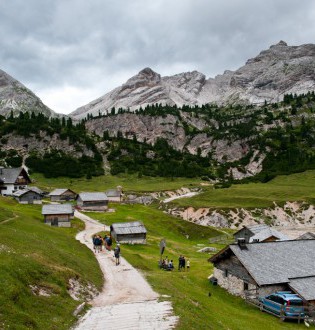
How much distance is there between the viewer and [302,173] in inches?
7466

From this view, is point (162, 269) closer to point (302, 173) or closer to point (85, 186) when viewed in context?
point (85, 186)

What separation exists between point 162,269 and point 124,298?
2187cm

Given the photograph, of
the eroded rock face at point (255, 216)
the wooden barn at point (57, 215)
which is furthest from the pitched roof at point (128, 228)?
the eroded rock face at point (255, 216)

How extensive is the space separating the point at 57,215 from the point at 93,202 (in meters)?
34.0

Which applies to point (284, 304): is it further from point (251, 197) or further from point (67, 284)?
point (251, 197)

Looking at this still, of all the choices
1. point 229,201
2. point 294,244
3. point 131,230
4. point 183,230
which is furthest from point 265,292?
point 229,201

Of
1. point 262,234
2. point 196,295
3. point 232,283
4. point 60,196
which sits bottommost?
point 232,283

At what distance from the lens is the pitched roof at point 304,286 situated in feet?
127

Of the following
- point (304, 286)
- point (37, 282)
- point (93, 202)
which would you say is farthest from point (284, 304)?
point (93, 202)

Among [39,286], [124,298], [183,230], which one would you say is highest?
[39,286]

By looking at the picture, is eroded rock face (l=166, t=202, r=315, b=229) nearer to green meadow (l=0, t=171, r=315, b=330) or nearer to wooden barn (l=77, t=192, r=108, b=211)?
wooden barn (l=77, t=192, r=108, b=211)

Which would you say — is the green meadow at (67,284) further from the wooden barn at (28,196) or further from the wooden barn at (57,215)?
the wooden barn at (28,196)

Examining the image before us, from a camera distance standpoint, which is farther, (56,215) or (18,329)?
(56,215)

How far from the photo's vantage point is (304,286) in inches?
1590
